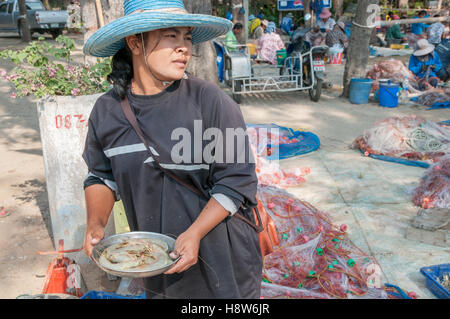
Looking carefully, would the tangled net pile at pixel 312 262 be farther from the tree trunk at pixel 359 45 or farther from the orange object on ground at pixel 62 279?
the tree trunk at pixel 359 45

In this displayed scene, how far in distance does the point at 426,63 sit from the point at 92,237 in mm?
10713

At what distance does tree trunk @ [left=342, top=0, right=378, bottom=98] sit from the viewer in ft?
30.0

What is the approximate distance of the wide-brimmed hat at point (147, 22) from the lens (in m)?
1.63

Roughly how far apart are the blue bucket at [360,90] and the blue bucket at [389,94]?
310 mm

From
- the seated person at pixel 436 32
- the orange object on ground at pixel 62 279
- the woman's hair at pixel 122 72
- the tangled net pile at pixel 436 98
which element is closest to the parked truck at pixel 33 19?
the seated person at pixel 436 32

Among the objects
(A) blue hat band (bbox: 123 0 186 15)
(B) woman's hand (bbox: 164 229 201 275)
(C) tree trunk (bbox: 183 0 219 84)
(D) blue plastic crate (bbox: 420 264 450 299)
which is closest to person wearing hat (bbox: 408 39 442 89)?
(C) tree trunk (bbox: 183 0 219 84)

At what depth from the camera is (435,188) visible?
14.9 feet

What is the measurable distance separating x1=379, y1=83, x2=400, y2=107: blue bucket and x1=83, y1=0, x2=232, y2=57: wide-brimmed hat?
7.68 meters

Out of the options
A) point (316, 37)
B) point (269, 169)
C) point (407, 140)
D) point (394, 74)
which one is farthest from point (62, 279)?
point (316, 37)
